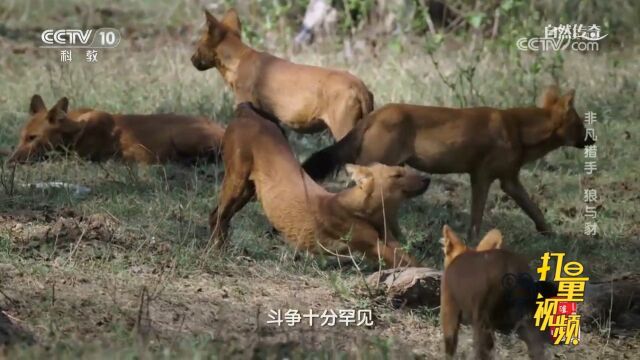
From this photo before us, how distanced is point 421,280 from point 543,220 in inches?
84.6

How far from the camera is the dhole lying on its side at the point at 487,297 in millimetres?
5895

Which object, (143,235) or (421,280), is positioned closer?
(421,280)

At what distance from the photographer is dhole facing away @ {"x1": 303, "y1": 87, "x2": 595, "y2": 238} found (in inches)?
344

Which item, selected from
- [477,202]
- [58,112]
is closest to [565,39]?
[477,202]

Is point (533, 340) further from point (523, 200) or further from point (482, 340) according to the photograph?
point (523, 200)

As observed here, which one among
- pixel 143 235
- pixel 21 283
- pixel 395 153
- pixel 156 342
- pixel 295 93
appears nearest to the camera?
pixel 156 342

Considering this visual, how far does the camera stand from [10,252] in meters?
7.27

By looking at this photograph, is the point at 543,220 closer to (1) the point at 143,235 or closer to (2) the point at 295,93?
(2) the point at 295,93

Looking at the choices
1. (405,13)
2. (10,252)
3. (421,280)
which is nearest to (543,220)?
(421,280)

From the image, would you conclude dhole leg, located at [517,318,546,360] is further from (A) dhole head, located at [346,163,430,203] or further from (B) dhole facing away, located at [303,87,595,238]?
(B) dhole facing away, located at [303,87,595,238]

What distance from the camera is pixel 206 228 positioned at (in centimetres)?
834

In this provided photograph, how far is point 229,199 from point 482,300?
7.72 feet

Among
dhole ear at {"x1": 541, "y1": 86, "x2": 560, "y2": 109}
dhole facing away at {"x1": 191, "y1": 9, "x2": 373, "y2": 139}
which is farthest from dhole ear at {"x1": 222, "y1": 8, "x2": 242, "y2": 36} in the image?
dhole ear at {"x1": 541, "y1": 86, "x2": 560, "y2": 109}

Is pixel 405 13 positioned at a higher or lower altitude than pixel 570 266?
higher
